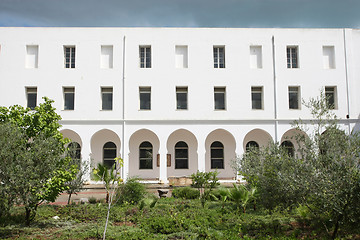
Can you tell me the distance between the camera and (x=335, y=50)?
23375 mm

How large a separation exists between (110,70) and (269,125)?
1160 centimetres

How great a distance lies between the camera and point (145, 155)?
24.1 meters

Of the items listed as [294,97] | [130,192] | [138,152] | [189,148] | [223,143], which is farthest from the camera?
[223,143]

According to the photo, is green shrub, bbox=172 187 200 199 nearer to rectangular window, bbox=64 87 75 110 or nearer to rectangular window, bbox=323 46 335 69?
rectangular window, bbox=64 87 75 110

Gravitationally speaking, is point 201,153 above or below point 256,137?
below

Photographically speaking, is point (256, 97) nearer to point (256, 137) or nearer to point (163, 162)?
point (256, 137)

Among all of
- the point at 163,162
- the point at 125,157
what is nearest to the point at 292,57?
the point at 163,162

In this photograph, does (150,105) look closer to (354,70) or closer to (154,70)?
(154,70)

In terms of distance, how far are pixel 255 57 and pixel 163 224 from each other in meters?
16.4

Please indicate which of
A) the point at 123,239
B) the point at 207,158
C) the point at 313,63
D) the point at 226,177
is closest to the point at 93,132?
the point at 207,158

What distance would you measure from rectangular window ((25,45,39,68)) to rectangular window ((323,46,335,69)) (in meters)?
20.5

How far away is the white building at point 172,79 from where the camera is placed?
22.3m

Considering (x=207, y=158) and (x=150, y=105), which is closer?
(x=150, y=105)

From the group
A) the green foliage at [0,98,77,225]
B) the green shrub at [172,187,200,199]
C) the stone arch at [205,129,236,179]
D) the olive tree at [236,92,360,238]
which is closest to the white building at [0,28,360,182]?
the stone arch at [205,129,236,179]
